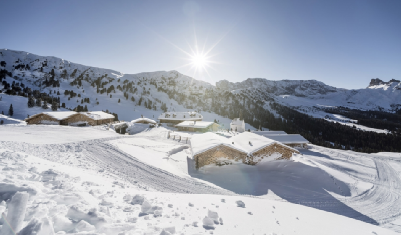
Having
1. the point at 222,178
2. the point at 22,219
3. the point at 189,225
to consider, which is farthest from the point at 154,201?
the point at 222,178

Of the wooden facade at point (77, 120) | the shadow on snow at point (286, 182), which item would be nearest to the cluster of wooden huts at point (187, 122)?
the wooden facade at point (77, 120)

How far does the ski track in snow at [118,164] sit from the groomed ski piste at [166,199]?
Result: 68 mm

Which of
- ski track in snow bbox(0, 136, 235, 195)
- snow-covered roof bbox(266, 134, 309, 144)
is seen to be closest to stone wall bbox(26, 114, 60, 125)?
ski track in snow bbox(0, 136, 235, 195)

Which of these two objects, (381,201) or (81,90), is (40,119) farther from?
(81,90)

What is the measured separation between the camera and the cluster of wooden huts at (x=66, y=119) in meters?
38.9

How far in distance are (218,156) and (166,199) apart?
13432mm

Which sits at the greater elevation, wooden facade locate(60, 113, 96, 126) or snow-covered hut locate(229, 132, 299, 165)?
snow-covered hut locate(229, 132, 299, 165)

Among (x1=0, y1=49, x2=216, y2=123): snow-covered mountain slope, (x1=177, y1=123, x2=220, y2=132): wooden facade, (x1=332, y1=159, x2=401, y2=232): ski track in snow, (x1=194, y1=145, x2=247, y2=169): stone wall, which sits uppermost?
(x1=0, y1=49, x2=216, y2=123): snow-covered mountain slope

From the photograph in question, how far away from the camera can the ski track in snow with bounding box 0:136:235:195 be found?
11750 millimetres

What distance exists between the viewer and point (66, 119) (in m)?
41.3

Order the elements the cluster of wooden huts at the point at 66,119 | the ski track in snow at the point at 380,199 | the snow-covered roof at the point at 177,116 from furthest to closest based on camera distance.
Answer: the snow-covered roof at the point at 177,116, the cluster of wooden huts at the point at 66,119, the ski track in snow at the point at 380,199

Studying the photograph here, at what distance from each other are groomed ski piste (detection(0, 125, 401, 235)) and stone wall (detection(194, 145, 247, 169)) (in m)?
1.27

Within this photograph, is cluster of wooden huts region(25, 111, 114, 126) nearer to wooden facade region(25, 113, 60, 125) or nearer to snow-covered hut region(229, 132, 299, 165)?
wooden facade region(25, 113, 60, 125)

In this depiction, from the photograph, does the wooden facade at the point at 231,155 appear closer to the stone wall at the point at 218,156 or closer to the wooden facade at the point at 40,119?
the stone wall at the point at 218,156
